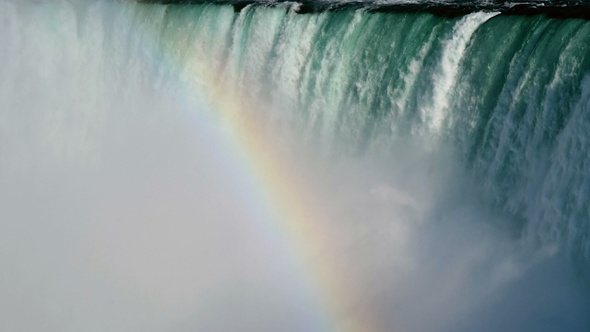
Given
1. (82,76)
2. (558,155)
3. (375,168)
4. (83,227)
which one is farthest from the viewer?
(82,76)

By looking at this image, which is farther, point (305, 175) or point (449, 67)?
point (305, 175)

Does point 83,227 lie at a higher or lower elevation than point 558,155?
higher

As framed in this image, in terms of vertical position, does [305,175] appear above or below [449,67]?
above

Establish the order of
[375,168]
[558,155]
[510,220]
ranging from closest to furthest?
1. [558,155]
2. [510,220]
3. [375,168]

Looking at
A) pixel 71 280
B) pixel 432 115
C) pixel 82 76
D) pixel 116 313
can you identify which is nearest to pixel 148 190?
pixel 71 280

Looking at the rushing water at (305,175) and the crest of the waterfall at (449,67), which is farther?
the crest of the waterfall at (449,67)

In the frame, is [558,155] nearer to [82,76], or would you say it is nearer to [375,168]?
[375,168]

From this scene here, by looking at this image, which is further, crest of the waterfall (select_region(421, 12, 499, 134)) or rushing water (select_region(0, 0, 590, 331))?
crest of the waterfall (select_region(421, 12, 499, 134))

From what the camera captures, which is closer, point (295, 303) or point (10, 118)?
point (295, 303)
